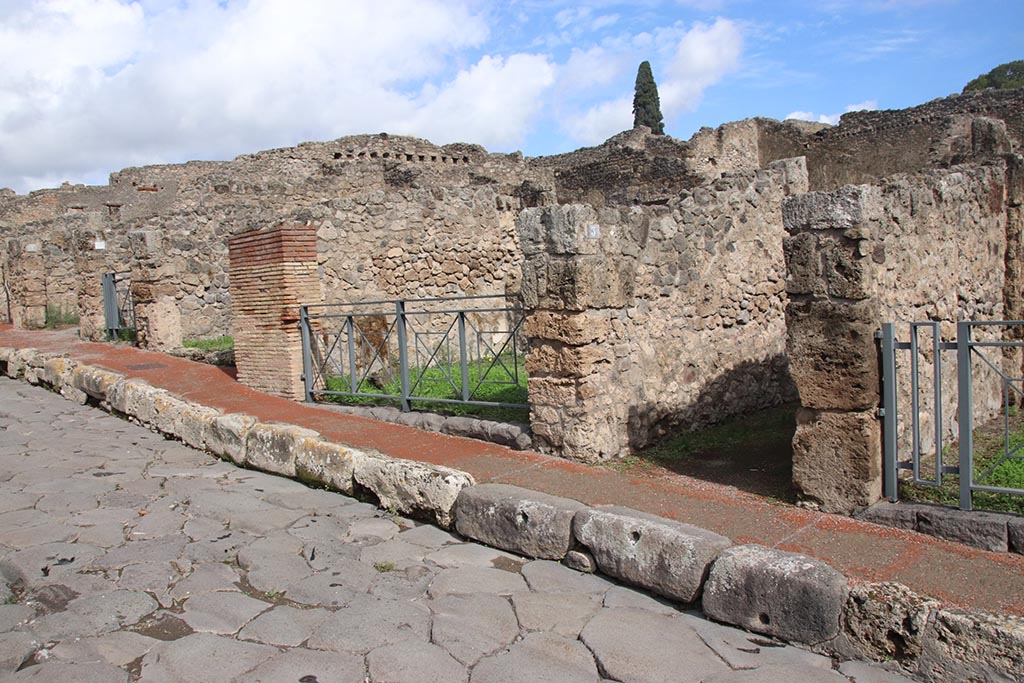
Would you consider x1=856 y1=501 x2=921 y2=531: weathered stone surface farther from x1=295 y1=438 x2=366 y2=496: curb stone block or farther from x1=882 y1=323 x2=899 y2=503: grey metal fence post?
x1=295 y1=438 x2=366 y2=496: curb stone block

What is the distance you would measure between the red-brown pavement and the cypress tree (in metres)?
38.1

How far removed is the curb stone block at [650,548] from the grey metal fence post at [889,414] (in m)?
1.26

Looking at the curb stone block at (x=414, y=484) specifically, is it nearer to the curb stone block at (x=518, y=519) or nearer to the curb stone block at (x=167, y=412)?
the curb stone block at (x=518, y=519)

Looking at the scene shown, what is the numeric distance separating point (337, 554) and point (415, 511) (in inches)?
31.1

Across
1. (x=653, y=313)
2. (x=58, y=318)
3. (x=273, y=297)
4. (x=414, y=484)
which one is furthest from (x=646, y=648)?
(x=58, y=318)

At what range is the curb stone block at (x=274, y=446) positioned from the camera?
6340mm

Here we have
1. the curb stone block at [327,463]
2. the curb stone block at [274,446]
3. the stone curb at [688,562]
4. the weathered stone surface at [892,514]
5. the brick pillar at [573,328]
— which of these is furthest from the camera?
the curb stone block at [274,446]

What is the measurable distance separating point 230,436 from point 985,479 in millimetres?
5789

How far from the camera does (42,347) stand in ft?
42.8

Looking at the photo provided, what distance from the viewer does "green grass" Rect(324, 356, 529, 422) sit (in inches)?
291

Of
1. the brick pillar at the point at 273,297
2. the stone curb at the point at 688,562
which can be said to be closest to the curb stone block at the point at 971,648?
the stone curb at the point at 688,562

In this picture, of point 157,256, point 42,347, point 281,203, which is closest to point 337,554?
point 157,256

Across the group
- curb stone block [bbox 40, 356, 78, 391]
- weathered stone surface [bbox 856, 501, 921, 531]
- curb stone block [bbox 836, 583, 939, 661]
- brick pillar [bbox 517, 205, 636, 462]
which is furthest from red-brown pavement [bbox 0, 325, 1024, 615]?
curb stone block [bbox 40, 356, 78, 391]

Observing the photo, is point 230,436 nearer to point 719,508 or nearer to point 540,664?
point 719,508
